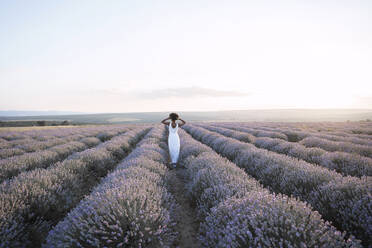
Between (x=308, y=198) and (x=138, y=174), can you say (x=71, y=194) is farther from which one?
(x=308, y=198)

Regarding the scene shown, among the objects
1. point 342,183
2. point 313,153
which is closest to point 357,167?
point 313,153

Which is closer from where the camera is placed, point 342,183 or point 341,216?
point 341,216

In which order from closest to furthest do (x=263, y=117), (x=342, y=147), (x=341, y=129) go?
(x=342, y=147)
(x=341, y=129)
(x=263, y=117)

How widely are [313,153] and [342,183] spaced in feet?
9.78

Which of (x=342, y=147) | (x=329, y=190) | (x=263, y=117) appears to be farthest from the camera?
(x=263, y=117)

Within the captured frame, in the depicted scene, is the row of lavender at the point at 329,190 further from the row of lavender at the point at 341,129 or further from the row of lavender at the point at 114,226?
the row of lavender at the point at 341,129

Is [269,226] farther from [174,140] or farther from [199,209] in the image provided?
[174,140]

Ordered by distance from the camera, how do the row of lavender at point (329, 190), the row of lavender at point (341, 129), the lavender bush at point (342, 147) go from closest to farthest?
the row of lavender at point (329, 190) < the lavender bush at point (342, 147) < the row of lavender at point (341, 129)

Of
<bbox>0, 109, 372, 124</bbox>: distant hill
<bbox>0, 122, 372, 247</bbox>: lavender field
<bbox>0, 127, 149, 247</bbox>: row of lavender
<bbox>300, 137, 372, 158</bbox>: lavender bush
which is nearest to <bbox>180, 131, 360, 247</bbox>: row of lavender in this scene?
<bbox>0, 122, 372, 247</bbox>: lavender field

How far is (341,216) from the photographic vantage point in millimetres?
2098

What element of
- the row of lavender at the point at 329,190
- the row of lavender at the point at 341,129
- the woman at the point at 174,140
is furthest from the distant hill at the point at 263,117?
the row of lavender at the point at 329,190

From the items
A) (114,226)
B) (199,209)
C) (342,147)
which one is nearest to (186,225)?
(199,209)

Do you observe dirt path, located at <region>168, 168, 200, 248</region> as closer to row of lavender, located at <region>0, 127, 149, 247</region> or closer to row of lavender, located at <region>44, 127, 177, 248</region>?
row of lavender, located at <region>44, 127, 177, 248</region>

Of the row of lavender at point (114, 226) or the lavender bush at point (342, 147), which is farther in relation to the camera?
the lavender bush at point (342, 147)
